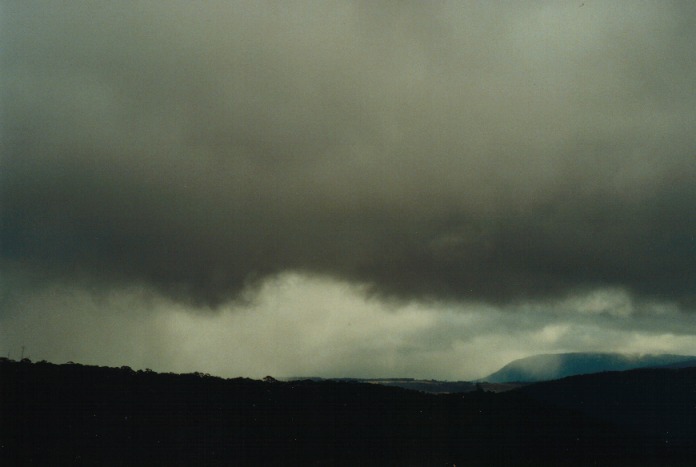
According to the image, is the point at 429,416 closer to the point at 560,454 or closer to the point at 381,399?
the point at 381,399

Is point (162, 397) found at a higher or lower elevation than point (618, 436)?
higher

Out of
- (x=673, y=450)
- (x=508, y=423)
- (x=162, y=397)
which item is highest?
(x=162, y=397)

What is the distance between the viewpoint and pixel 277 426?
2778 inches

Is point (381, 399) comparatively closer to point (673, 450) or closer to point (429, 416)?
point (429, 416)

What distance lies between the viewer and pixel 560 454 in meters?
89.4

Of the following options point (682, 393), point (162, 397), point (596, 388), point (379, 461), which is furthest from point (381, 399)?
point (682, 393)

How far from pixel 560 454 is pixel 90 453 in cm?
7182

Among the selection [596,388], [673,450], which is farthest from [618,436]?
[596,388]

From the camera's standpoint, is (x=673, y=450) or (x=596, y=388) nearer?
(x=673, y=450)

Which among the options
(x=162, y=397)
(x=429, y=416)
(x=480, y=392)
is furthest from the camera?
(x=480, y=392)

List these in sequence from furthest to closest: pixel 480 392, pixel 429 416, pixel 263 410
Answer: pixel 480 392, pixel 429 416, pixel 263 410

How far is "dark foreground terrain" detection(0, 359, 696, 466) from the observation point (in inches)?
2141

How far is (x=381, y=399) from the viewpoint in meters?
89.0

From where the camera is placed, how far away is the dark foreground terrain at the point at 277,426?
5438 cm
